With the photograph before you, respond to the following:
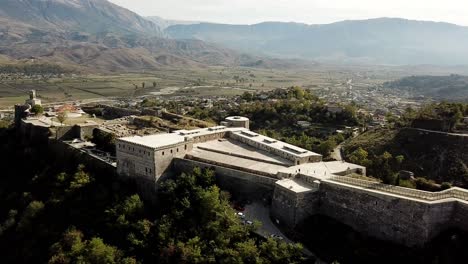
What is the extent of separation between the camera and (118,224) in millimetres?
27016

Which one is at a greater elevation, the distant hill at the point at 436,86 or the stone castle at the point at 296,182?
the stone castle at the point at 296,182

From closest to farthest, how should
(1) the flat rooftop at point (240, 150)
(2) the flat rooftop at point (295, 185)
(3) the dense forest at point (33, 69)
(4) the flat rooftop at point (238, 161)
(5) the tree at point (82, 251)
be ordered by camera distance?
(2) the flat rooftop at point (295, 185) → (5) the tree at point (82, 251) → (4) the flat rooftop at point (238, 161) → (1) the flat rooftop at point (240, 150) → (3) the dense forest at point (33, 69)

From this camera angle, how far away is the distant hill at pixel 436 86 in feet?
433

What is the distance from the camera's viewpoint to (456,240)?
20.8 metres

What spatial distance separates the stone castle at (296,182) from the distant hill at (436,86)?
108 m

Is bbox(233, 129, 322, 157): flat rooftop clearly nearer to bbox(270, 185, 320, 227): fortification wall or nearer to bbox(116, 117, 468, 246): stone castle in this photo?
bbox(116, 117, 468, 246): stone castle

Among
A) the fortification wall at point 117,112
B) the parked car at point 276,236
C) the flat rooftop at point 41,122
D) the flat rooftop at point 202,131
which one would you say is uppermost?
the flat rooftop at point 202,131

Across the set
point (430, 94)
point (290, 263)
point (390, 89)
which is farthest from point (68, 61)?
point (290, 263)

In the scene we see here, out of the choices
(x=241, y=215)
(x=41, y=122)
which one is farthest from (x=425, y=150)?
(x=41, y=122)

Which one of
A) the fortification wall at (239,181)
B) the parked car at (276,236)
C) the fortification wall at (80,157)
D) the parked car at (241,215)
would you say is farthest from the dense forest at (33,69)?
the parked car at (276,236)

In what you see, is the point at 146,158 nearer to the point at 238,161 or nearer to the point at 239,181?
the point at 238,161

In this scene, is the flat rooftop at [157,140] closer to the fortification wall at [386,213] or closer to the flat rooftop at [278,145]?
the flat rooftop at [278,145]

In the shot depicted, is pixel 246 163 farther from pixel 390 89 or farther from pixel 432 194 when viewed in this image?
pixel 390 89

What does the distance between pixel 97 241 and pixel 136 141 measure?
720 centimetres
